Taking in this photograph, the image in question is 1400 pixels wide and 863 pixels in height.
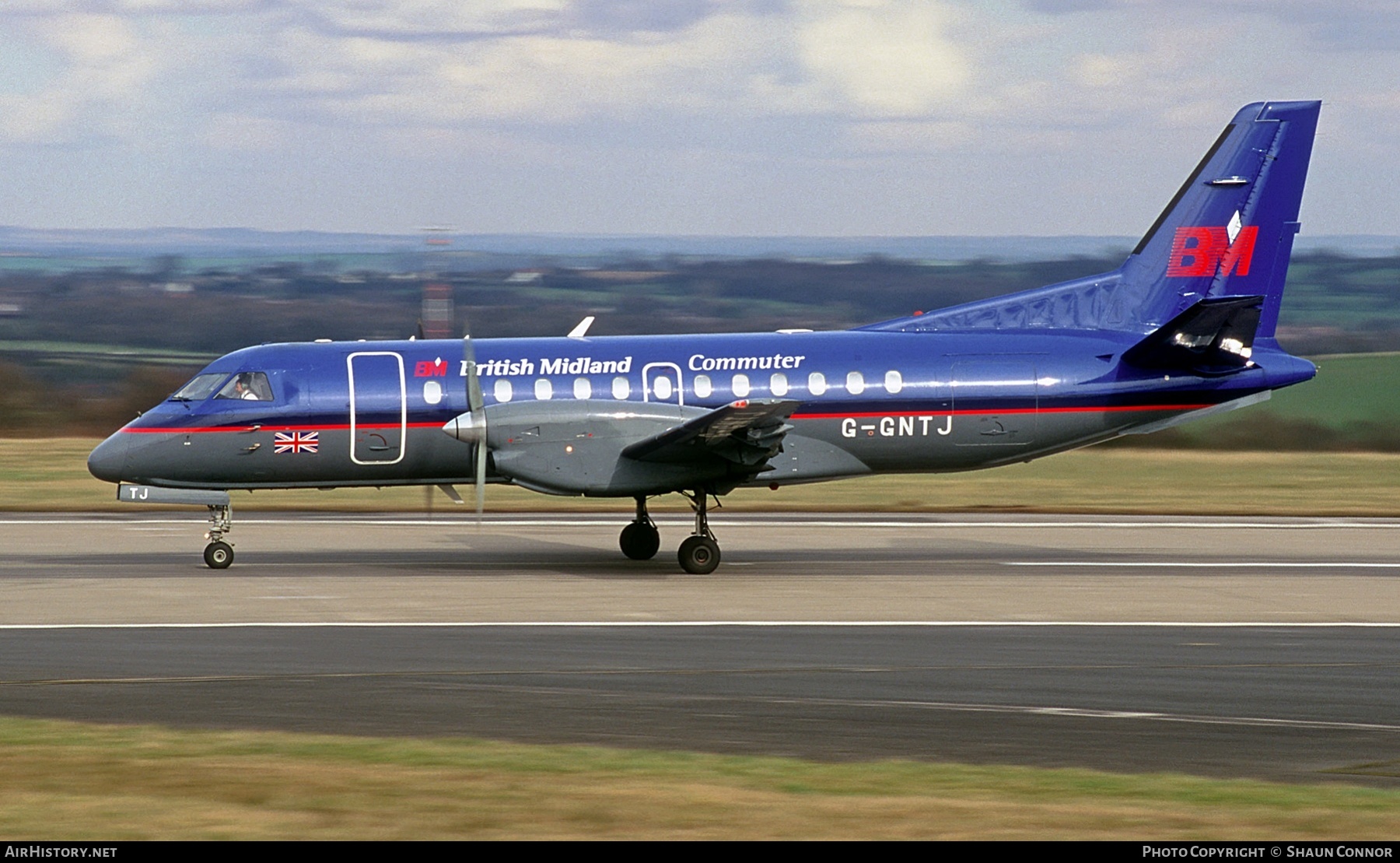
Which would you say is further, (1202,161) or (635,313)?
(635,313)

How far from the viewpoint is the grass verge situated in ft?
25.8

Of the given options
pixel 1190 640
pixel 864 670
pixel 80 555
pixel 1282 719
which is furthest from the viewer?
pixel 80 555

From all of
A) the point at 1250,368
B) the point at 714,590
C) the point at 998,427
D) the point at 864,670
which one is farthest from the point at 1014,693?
the point at 1250,368

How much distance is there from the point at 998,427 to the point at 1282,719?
412 inches

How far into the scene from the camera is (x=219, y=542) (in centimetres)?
2133

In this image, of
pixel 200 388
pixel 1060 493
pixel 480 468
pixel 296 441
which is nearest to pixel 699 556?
pixel 480 468

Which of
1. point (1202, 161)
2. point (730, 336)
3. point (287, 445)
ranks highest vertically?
point (1202, 161)

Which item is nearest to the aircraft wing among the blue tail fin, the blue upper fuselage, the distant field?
the blue upper fuselage

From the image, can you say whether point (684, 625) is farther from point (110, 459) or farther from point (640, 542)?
point (110, 459)

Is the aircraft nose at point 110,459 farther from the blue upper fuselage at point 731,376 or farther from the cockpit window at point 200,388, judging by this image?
the cockpit window at point 200,388

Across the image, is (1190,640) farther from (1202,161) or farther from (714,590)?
(1202,161)

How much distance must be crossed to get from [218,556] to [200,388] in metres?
2.32

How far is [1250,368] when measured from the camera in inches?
861

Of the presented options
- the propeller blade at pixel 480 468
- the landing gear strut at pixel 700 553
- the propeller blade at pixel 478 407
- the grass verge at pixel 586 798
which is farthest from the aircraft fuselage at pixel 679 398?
the grass verge at pixel 586 798
